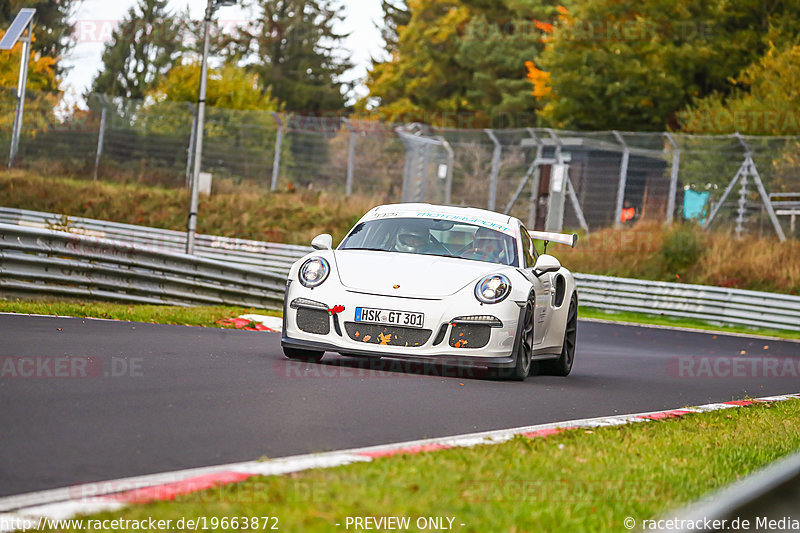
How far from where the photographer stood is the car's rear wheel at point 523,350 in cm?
942

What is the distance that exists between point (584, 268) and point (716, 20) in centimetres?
1543

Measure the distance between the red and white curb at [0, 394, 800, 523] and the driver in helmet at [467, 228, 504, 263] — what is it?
3.94 meters

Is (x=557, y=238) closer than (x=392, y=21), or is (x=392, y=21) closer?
(x=557, y=238)

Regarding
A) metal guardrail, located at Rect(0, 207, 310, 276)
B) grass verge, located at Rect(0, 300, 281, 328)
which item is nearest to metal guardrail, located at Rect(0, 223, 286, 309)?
grass verge, located at Rect(0, 300, 281, 328)

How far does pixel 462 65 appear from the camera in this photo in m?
66.0

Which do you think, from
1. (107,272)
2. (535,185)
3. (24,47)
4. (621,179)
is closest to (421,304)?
(107,272)

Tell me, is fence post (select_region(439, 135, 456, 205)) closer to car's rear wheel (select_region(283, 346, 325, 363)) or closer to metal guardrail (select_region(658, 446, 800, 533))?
car's rear wheel (select_region(283, 346, 325, 363))

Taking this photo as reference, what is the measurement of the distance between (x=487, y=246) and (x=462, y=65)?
56.7 meters

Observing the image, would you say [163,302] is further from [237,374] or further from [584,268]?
[584,268]

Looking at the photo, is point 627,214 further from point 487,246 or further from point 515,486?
point 515,486

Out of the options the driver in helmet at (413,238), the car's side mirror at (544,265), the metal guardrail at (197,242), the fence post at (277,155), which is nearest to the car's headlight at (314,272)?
the driver in helmet at (413,238)

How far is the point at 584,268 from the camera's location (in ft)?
99.6

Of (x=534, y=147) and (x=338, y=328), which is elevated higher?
(x=534, y=147)

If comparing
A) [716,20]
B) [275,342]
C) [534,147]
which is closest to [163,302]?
[275,342]
